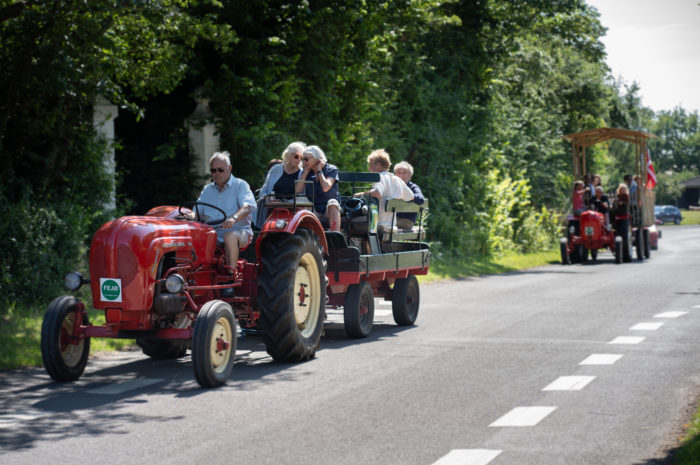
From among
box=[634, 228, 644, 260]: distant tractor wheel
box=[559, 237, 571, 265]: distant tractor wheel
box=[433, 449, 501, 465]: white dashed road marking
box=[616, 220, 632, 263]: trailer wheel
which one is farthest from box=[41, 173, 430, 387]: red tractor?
box=[634, 228, 644, 260]: distant tractor wheel

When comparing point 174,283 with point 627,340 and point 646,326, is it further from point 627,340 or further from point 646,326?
point 646,326

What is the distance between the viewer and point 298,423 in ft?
23.6

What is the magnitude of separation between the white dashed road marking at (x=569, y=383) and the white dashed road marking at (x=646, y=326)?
12.3ft

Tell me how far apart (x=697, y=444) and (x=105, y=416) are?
157 inches

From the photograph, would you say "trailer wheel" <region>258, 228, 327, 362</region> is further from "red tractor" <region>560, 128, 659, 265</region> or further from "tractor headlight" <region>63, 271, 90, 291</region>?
"red tractor" <region>560, 128, 659, 265</region>

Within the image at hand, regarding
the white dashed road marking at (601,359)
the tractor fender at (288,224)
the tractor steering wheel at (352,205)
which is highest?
the tractor steering wheel at (352,205)

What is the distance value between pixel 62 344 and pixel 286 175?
12.0 ft

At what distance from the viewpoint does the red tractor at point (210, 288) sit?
8609 mm

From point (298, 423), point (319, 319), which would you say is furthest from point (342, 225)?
point (298, 423)

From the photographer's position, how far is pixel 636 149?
31453mm

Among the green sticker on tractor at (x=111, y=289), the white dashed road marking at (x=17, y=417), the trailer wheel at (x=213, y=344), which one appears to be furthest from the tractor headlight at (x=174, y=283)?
the white dashed road marking at (x=17, y=417)

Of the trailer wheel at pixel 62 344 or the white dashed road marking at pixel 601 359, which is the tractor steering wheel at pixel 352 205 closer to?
the white dashed road marking at pixel 601 359

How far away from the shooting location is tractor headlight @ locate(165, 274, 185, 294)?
28.6ft

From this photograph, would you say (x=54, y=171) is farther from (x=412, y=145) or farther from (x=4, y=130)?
(x=412, y=145)
